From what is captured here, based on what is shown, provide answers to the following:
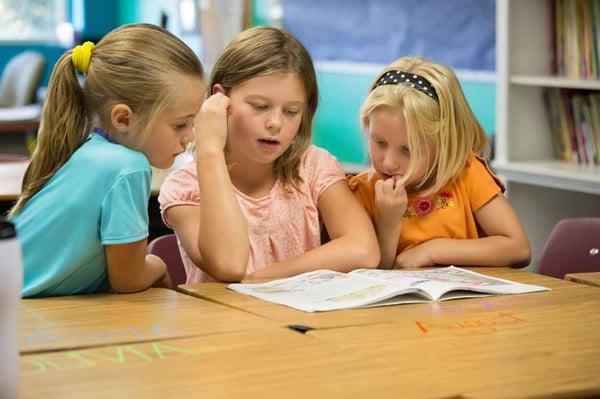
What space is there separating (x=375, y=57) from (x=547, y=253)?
9.99 feet

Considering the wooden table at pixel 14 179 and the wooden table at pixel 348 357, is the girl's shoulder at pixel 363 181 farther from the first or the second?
the wooden table at pixel 14 179

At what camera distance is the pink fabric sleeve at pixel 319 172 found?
2.30m

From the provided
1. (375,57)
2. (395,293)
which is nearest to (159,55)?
(395,293)

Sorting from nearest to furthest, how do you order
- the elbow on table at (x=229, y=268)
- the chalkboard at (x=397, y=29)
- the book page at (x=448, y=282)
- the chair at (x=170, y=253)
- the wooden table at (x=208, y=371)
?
1. the wooden table at (x=208, y=371)
2. the book page at (x=448, y=282)
3. the elbow on table at (x=229, y=268)
4. the chair at (x=170, y=253)
5. the chalkboard at (x=397, y=29)

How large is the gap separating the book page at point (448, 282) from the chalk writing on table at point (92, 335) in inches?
18.4

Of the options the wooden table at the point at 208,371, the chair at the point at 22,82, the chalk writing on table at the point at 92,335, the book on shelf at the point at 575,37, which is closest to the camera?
the wooden table at the point at 208,371

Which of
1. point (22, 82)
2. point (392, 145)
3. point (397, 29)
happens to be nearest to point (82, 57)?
point (392, 145)

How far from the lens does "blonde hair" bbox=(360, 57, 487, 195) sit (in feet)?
7.27

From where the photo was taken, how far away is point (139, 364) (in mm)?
1372

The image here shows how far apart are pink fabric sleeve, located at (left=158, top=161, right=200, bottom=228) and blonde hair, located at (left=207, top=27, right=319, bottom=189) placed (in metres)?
0.18

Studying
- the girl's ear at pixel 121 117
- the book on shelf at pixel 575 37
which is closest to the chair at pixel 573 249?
the girl's ear at pixel 121 117

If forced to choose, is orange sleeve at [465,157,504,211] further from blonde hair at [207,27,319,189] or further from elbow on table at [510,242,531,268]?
blonde hair at [207,27,319,189]

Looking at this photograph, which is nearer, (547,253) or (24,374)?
(24,374)

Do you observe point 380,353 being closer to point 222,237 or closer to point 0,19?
point 222,237
